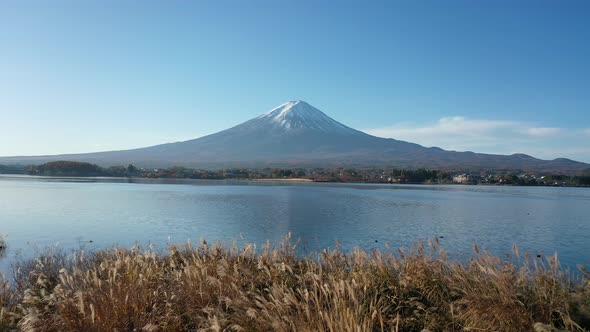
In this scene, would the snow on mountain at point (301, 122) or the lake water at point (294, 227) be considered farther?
the snow on mountain at point (301, 122)

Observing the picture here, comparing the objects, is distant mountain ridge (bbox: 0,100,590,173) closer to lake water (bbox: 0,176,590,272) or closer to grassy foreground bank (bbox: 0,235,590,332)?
lake water (bbox: 0,176,590,272)

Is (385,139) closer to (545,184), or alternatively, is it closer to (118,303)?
(545,184)

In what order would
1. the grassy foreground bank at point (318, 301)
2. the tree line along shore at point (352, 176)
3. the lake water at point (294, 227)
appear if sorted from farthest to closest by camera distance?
1. the tree line along shore at point (352, 176)
2. the lake water at point (294, 227)
3. the grassy foreground bank at point (318, 301)

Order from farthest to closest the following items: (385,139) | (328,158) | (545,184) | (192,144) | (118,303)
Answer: (385,139) < (192,144) < (328,158) < (545,184) < (118,303)

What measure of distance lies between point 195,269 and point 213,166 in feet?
398

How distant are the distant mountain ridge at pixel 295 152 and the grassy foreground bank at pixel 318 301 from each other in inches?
4664

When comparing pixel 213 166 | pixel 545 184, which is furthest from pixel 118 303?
pixel 213 166

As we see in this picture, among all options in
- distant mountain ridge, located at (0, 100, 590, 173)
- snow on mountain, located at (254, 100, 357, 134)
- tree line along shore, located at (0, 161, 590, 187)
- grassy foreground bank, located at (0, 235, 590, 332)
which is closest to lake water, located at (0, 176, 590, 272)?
grassy foreground bank, located at (0, 235, 590, 332)

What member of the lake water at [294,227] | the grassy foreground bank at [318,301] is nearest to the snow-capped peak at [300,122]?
the lake water at [294,227]

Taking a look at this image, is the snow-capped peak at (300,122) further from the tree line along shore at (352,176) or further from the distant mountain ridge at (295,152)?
the tree line along shore at (352,176)

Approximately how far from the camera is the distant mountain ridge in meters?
138

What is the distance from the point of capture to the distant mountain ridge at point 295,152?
138 metres

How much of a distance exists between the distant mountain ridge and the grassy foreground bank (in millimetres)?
118470

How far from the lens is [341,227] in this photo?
735 inches
